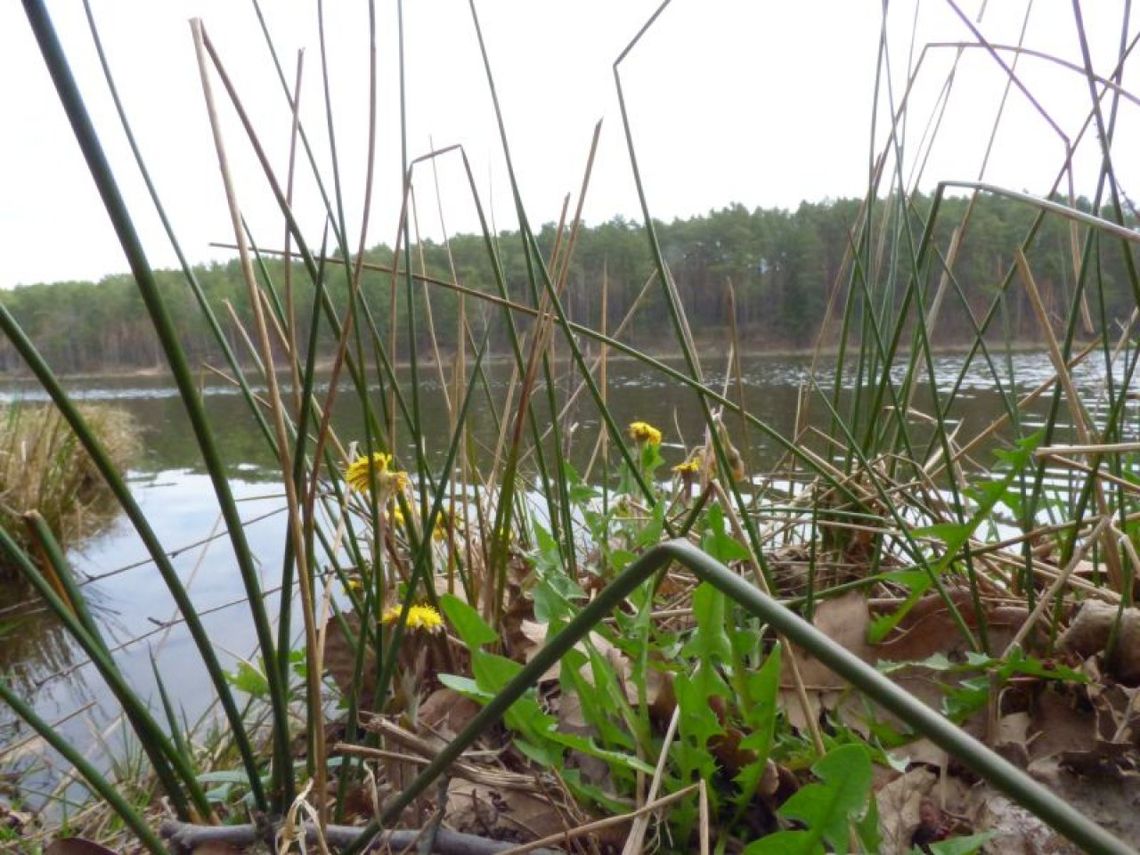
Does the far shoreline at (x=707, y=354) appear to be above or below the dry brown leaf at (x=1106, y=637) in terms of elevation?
above

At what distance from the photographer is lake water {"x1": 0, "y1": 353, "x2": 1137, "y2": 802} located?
1.26m

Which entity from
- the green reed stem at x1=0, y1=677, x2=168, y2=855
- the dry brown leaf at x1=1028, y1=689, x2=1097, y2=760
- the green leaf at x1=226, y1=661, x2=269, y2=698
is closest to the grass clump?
the green leaf at x1=226, y1=661, x2=269, y2=698

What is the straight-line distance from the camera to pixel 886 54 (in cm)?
58

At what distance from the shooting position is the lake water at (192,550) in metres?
1.26

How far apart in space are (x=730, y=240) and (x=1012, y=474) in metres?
3.19

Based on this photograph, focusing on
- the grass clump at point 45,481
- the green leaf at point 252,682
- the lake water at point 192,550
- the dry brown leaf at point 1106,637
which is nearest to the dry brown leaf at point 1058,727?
the dry brown leaf at point 1106,637

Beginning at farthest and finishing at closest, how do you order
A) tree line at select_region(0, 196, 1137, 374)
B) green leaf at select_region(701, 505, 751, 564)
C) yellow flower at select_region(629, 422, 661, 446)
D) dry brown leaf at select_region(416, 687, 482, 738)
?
tree line at select_region(0, 196, 1137, 374)
yellow flower at select_region(629, 422, 661, 446)
dry brown leaf at select_region(416, 687, 482, 738)
green leaf at select_region(701, 505, 751, 564)

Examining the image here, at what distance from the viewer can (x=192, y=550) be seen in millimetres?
2088

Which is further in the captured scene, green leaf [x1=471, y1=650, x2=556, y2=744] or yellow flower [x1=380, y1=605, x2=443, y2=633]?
yellow flower [x1=380, y1=605, x2=443, y2=633]

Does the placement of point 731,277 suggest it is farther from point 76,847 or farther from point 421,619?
point 76,847

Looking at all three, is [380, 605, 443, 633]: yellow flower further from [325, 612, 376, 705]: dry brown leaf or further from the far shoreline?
the far shoreline

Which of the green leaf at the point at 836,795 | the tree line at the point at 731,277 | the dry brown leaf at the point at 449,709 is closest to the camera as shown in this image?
the green leaf at the point at 836,795

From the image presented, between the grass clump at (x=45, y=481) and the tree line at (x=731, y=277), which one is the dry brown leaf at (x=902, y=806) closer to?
the tree line at (x=731, y=277)

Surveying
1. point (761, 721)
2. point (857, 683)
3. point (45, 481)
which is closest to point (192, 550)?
point (45, 481)
